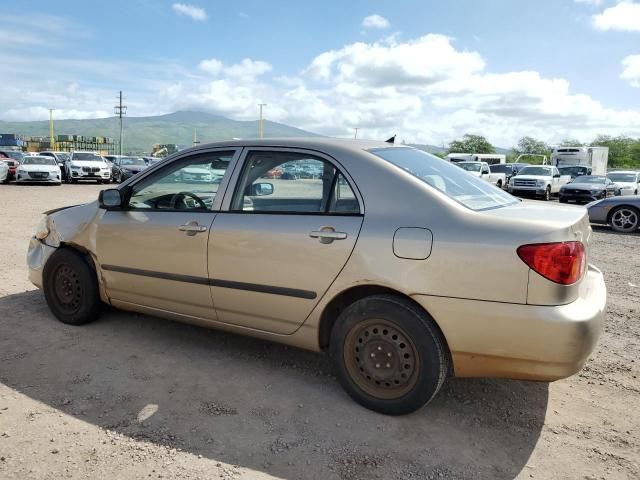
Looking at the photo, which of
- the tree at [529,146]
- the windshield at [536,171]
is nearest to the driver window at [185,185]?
the windshield at [536,171]

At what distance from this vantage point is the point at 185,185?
12.7 ft

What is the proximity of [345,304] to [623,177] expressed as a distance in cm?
2423

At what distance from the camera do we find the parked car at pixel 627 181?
71.3ft

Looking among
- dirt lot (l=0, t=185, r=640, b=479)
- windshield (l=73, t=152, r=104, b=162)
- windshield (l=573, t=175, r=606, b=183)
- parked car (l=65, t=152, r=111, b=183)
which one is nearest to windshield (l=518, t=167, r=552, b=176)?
windshield (l=573, t=175, r=606, b=183)

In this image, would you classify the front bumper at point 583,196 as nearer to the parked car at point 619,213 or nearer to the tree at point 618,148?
the parked car at point 619,213

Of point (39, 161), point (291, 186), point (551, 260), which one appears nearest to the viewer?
point (551, 260)

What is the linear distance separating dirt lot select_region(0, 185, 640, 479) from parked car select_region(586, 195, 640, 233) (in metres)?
9.02

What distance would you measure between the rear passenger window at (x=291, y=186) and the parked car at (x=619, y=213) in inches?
444

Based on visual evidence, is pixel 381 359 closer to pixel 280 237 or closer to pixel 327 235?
pixel 327 235

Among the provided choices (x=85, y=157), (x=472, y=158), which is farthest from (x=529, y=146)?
(x=85, y=157)

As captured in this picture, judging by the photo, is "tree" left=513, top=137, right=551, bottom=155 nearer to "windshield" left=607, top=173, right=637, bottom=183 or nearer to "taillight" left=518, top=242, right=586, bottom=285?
"windshield" left=607, top=173, right=637, bottom=183

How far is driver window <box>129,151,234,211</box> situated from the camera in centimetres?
366

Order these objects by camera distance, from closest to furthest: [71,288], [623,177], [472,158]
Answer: [71,288], [623,177], [472,158]

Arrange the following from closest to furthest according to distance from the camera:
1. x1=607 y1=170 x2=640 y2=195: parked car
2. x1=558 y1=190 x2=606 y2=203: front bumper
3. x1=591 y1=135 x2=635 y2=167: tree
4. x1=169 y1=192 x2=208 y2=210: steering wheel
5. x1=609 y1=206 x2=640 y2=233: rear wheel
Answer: x1=169 y1=192 x2=208 y2=210: steering wheel, x1=609 y1=206 x2=640 y2=233: rear wheel, x1=558 y1=190 x2=606 y2=203: front bumper, x1=607 y1=170 x2=640 y2=195: parked car, x1=591 y1=135 x2=635 y2=167: tree
